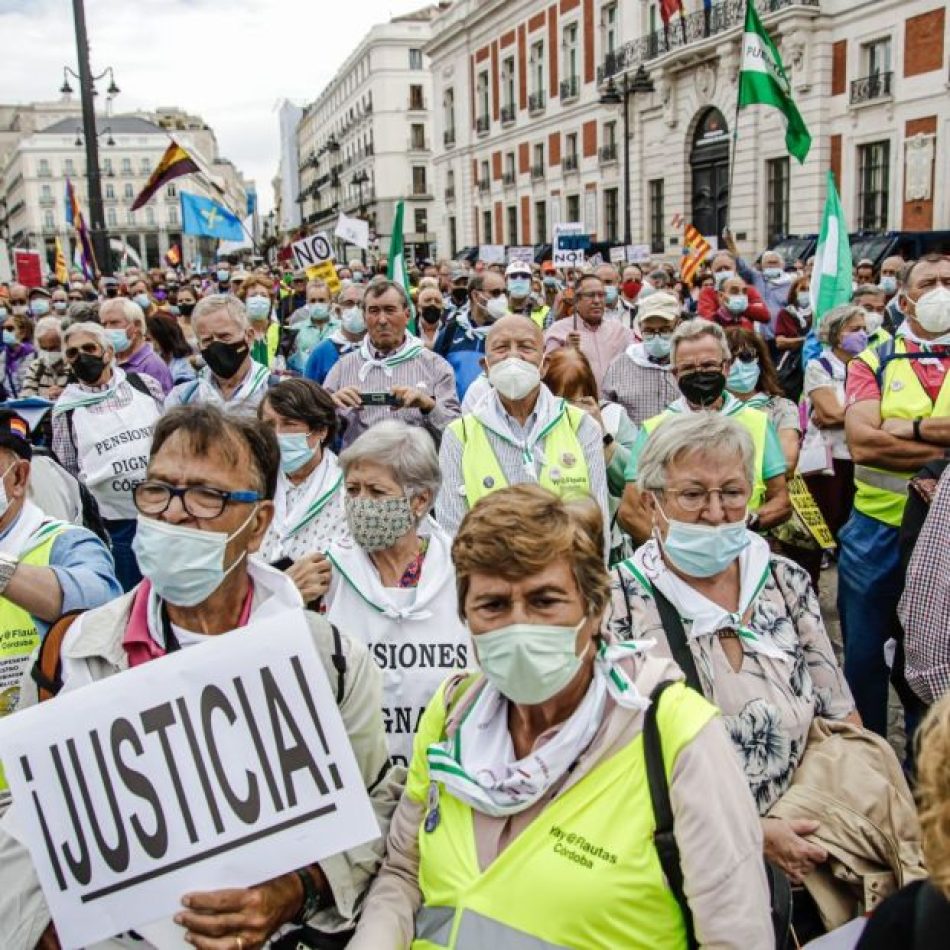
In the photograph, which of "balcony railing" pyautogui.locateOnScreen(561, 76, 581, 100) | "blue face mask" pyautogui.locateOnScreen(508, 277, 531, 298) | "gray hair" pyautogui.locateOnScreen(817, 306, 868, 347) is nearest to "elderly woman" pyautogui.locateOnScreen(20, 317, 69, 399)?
"blue face mask" pyautogui.locateOnScreen(508, 277, 531, 298)

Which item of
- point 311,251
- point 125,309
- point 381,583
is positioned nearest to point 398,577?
point 381,583

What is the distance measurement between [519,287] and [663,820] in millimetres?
8464

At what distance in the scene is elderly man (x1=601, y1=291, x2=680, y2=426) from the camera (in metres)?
5.98

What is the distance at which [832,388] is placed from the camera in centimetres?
586

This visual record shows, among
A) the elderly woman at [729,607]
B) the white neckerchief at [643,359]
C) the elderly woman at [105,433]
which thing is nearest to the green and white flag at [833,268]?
the white neckerchief at [643,359]

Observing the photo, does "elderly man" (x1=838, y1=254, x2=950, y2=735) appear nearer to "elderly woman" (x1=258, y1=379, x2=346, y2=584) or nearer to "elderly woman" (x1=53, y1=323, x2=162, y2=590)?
"elderly woman" (x1=258, y1=379, x2=346, y2=584)

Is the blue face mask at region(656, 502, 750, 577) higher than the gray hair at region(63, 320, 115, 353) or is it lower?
lower

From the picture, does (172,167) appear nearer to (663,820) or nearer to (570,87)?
(663,820)

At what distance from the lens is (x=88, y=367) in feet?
17.1

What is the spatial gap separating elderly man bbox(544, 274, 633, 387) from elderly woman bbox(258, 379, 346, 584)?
3568 mm

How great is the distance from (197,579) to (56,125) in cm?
13507

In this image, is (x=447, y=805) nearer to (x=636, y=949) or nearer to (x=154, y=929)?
(x=636, y=949)

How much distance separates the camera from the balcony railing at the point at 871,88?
83.9 ft

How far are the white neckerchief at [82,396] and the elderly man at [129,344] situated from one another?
3.54 feet
